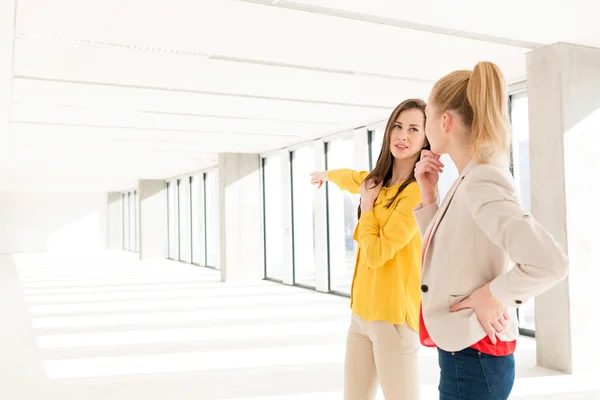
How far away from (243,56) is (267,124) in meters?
4.23

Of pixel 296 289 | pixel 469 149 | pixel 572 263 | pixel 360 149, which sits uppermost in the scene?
pixel 360 149

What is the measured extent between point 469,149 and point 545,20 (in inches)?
153

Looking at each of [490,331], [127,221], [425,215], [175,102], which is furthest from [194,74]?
[127,221]

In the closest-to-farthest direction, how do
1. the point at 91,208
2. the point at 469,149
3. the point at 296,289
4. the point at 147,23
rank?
1. the point at 469,149
2. the point at 147,23
3. the point at 296,289
4. the point at 91,208

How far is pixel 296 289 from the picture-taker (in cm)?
1239

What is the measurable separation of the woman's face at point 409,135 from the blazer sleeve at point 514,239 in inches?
A: 30.7

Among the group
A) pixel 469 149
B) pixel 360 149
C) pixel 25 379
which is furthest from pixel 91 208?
pixel 469 149

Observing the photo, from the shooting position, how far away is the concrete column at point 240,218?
13.9 meters

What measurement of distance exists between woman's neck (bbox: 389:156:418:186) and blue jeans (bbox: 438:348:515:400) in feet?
3.06

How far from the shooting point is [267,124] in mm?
10086

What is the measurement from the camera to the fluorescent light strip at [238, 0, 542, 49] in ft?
14.5

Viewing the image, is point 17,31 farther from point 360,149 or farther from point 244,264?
point 244,264

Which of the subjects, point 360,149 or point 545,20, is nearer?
point 545,20

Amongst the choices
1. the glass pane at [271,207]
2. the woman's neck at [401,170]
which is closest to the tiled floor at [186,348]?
the glass pane at [271,207]
